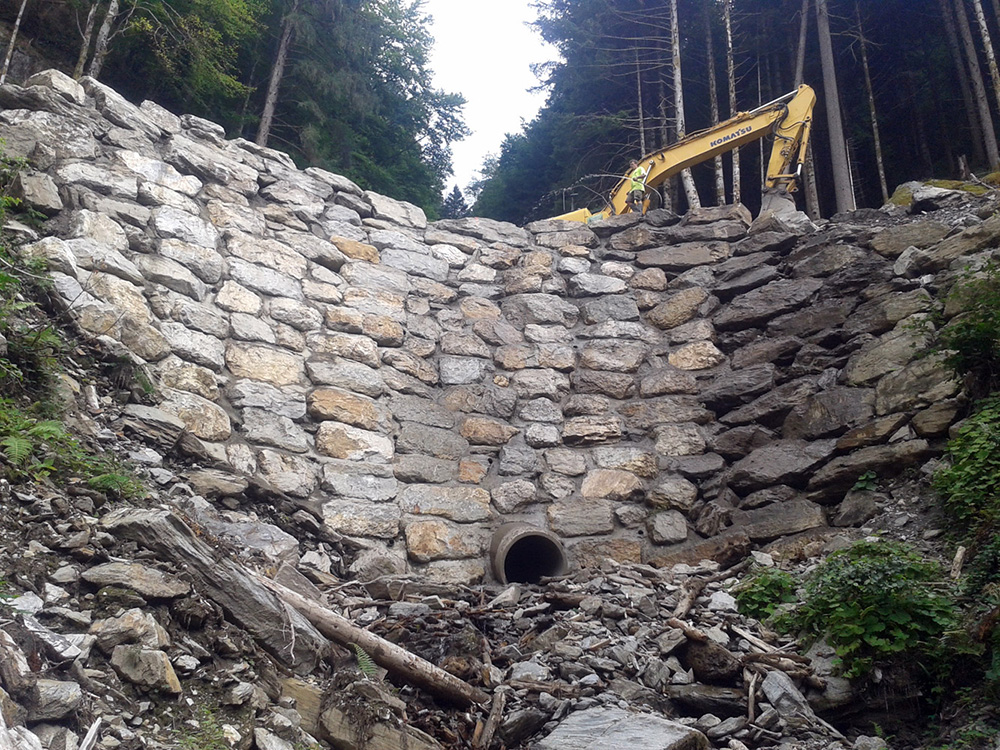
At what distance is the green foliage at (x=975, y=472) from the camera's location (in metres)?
4.00

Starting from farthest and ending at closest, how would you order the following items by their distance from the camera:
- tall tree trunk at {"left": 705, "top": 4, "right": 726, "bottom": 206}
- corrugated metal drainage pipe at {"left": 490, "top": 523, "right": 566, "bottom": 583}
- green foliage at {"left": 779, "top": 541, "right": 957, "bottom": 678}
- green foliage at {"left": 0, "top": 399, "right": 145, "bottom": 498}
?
tall tree trunk at {"left": 705, "top": 4, "right": 726, "bottom": 206} → corrugated metal drainage pipe at {"left": 490, "top": 523, "right": 566, "bottom": 583} → green foliage at {"left": 779, "top": 541, "right": 957, "bottom": 678} → green foliage at {"left": 0, "top": 399, "right": 145, "bottom": 498}

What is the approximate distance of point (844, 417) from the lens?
553cm

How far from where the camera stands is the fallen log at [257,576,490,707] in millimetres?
3307

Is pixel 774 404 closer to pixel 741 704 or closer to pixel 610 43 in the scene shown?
pixel 741 704

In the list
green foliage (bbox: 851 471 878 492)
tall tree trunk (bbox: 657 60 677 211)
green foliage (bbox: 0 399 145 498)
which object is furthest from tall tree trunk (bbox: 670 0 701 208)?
green foliage (bbox: 0 399 145 498)

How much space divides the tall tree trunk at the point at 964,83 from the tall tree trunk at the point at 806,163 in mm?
2870

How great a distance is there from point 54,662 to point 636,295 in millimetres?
6086

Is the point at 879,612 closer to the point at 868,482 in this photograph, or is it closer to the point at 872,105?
the point at 868,482

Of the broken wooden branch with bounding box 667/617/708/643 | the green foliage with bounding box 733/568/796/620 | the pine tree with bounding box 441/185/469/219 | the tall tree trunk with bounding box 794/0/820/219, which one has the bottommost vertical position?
the broken wooden branch with bounding box 667/617/708/643

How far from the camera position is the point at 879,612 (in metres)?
3.43

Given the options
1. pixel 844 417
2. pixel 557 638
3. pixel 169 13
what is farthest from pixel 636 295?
pixel 169 13

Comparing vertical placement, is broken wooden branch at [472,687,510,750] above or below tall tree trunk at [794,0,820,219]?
below

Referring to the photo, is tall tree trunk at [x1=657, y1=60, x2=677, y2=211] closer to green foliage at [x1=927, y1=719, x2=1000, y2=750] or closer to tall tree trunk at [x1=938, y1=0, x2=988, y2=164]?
tall tree trunk at [x1=938, y1=0, x2=988, y2=164]

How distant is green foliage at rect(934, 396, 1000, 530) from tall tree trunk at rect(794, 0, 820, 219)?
970cm
